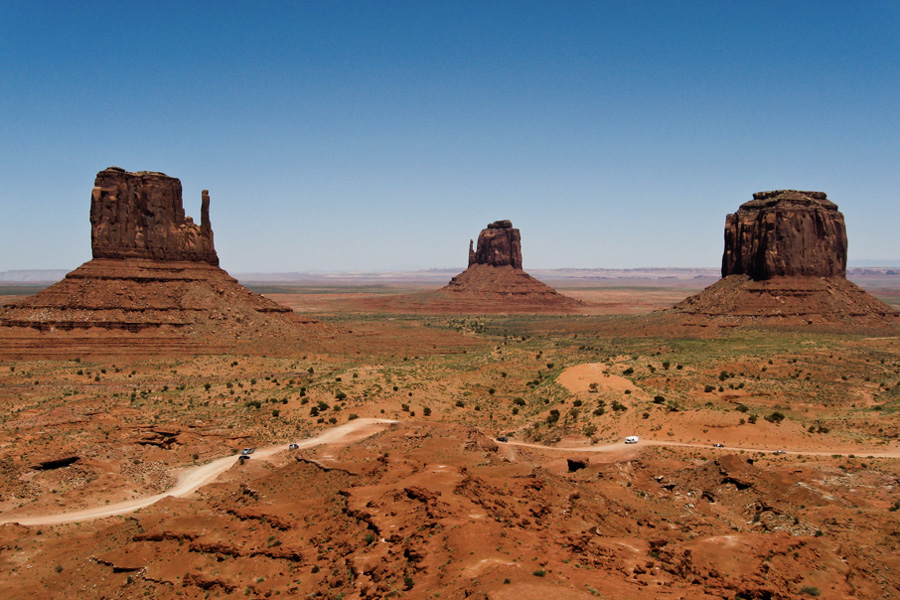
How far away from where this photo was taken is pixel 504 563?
17391 millimetres

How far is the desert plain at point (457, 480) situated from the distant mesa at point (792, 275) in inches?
1149

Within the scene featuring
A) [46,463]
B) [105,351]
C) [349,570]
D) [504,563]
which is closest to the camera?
[504,563]

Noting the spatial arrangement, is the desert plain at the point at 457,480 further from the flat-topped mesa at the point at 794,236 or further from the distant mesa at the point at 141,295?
the flat-topped mesa at the point at 794,236

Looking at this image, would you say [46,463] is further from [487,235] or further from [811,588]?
[487,235]

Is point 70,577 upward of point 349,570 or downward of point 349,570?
downward

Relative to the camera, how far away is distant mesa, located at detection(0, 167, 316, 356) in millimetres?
69750

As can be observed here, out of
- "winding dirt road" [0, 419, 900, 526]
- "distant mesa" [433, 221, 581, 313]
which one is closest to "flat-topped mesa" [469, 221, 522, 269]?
"distant mesa" [433, 221, 581, 313]

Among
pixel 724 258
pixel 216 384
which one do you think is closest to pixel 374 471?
pixel 216 384

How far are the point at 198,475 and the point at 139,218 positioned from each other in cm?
5330

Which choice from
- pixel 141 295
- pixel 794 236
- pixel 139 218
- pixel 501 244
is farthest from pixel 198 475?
pixel 501 244

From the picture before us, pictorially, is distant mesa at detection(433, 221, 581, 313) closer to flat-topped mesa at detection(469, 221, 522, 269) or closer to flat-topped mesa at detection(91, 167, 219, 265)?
flat-topped mesa at detection(469, 221, 522, 269)

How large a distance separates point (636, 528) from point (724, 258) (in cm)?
9798

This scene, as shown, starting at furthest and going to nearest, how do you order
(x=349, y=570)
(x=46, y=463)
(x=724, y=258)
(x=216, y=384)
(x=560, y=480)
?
1. (x=724, y=258)
2. (x=216, y=384)
3. (x=46, y=463)
4. (x=560, y=480)
5. (x=349, y=570)

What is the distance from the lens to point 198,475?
33688 millimetres
